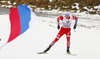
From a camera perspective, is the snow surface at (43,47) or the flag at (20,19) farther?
the snow surface at (43,47)

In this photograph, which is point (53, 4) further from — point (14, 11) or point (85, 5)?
point (14, 11)

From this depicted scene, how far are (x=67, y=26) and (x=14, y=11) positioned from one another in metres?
1.85

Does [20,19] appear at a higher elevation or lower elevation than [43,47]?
higher

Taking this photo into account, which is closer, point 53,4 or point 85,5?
point 85,5

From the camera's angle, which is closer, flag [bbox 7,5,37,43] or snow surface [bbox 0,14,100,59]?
flag [bbox 7,5,37,43]

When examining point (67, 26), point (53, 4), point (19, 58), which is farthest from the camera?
point (53, 4)

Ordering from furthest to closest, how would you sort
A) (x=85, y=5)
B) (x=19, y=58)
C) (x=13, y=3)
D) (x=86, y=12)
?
(x=13, y=3)
(x=85, y=5)
(x=86, y=12)
(x=19, y=58)

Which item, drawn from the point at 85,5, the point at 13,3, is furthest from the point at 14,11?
the point at 13,3

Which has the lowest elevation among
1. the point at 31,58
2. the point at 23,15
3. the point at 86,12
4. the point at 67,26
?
the point at 86,12

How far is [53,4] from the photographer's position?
3459 cm

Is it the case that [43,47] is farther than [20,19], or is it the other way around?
[43,47]

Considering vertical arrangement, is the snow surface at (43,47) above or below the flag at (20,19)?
below

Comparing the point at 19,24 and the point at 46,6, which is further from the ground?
the point at 19,24

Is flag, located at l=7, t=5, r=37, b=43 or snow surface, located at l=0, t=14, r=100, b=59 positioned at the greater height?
flag, located at l=7, t=5, r=37, b=43
